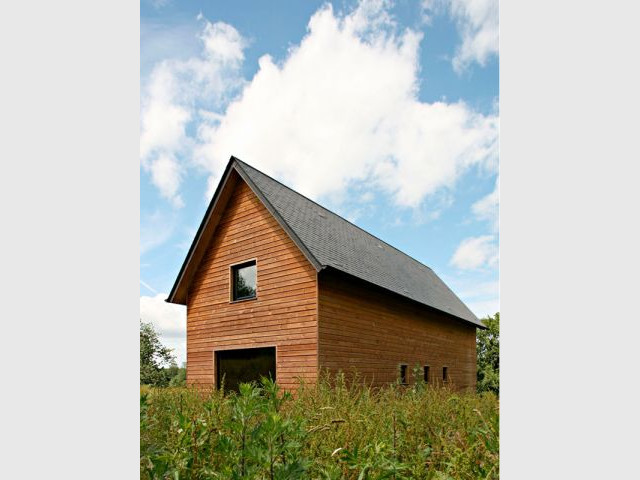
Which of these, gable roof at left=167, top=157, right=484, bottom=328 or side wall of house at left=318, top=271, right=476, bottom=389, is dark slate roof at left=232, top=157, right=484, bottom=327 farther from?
side wall of house at left=318, top=271, right=476, bottom=389

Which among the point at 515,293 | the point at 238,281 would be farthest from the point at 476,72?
the point at 238,281

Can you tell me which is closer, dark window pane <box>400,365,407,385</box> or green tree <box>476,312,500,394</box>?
dark window pane <box>400,365,407,385</box>

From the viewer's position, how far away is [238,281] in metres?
13.8

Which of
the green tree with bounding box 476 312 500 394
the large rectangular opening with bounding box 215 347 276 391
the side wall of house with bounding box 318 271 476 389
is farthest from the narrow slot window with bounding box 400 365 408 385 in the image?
the green tree with bounding box 476 312 500 394

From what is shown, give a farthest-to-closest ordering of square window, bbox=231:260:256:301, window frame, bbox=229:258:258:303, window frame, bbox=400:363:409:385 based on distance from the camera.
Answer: window frame, bbox=400:363:409:385, square window, bbox=231:260:256:301, window frame, bbox=229:258:258:303

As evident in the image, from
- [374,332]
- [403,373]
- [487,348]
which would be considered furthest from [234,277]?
[487,348]

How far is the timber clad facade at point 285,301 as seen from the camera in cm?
1144

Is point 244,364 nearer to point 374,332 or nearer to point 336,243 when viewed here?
point 374,332

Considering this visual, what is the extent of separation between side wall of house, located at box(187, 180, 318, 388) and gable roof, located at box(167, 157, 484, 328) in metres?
0.48

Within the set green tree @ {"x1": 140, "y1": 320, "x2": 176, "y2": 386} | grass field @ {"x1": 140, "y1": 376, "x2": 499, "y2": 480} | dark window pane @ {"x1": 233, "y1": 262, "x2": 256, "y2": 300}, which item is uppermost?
dark window pane @ {"x1": 233, "y1": 262, "x2": 256, "y2": 300}

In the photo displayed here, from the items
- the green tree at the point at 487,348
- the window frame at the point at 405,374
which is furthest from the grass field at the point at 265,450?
the green tree at the point at 487,348

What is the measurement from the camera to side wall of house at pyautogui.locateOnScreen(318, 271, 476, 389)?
11.5m

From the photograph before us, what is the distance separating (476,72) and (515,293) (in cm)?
163

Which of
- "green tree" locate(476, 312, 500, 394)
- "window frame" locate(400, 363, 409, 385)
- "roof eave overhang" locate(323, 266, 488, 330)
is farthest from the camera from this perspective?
"green tree" locate(476, 312, 500, 394)
